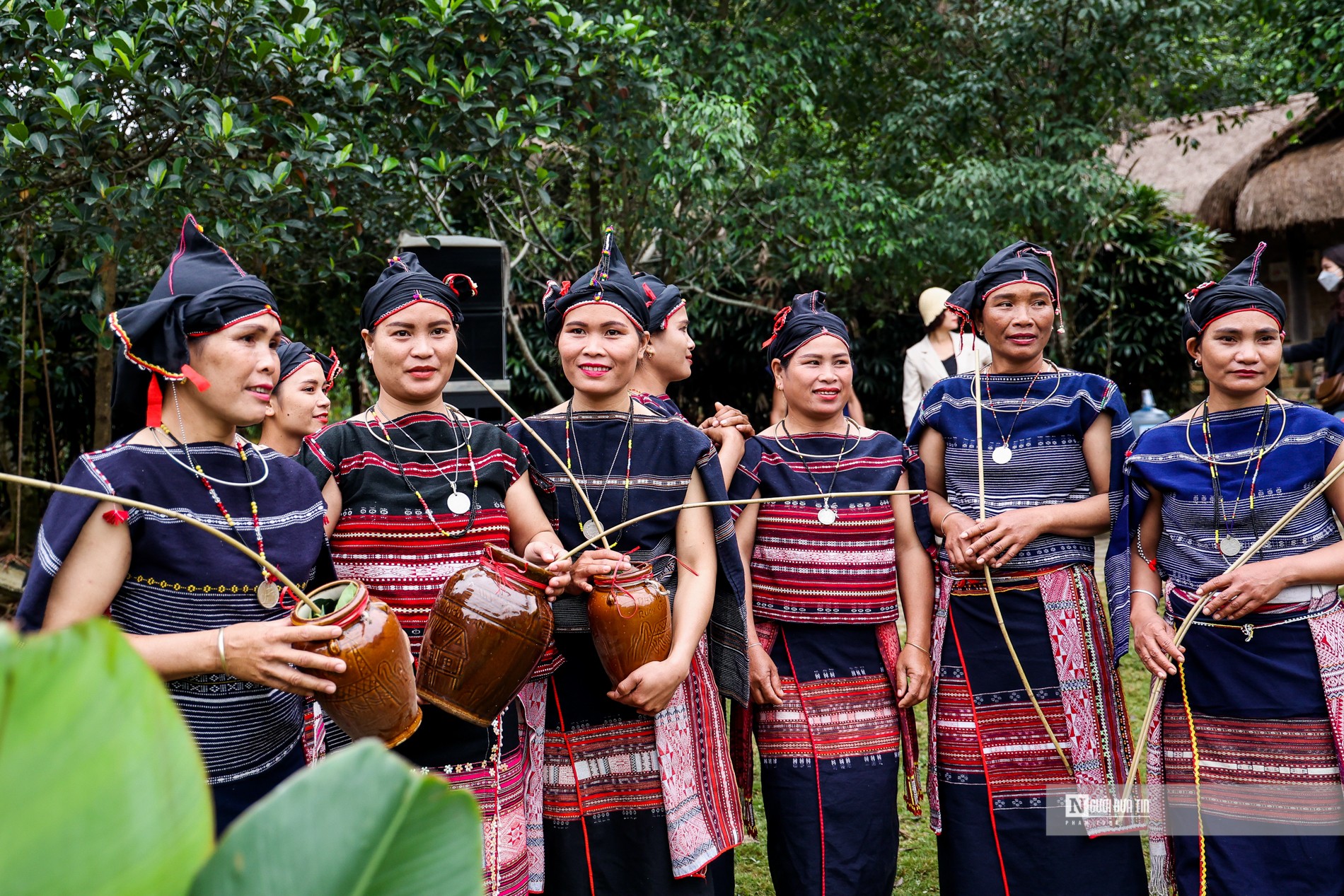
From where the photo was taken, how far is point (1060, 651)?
3.09 m

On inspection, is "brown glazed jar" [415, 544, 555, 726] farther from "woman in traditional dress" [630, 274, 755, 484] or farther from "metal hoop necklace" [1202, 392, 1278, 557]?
"metal hoop necklace" [1202, 392, 1278, 557]

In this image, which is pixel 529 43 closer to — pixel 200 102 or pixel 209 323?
pixel 200 102

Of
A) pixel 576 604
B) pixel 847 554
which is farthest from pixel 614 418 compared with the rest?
pixel 847 554

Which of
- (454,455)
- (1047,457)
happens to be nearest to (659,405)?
(454,455)

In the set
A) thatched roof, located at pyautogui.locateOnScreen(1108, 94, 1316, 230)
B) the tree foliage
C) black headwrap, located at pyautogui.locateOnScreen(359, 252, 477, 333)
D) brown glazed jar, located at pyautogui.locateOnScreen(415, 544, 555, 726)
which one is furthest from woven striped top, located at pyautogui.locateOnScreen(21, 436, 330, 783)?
thatched roof, located at pyautogui.locateOnScreen(1108, 94, 1316, 230)

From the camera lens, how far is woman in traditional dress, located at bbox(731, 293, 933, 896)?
307 centimetres

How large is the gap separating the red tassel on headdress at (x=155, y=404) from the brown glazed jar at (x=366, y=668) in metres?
0.46

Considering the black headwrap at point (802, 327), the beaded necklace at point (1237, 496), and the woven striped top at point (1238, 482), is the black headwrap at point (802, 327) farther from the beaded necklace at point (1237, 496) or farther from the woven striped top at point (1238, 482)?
the beaded necklace at point (1237, 496)

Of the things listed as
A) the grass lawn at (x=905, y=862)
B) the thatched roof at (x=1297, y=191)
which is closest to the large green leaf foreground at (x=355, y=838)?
the grass lawn at (x=905, y=862)

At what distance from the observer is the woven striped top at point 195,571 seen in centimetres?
202

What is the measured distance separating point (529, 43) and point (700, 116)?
1.91m

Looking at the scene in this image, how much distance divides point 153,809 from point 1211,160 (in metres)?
16.9

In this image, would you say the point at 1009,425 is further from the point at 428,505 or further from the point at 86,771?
the point at 86,771

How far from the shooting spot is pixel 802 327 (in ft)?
10.9
